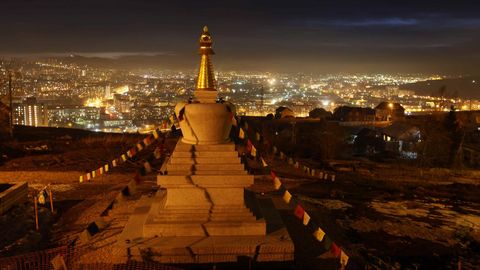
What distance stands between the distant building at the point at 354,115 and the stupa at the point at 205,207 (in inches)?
1648

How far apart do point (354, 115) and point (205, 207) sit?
4459 centimetres

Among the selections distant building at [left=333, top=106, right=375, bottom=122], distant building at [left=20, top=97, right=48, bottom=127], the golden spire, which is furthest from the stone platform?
distant building at [left=20, top=97, right=48, bottom=127]

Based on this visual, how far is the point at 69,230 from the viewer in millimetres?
9312

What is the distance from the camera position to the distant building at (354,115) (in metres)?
49.0

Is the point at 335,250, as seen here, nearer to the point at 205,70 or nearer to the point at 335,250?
the point at 335,250

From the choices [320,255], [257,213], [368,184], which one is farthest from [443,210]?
[257,213]

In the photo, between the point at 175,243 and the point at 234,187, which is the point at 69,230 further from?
the point at 234,187

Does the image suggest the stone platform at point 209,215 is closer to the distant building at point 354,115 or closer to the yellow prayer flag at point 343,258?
the yellow prayer flag at point 343,258

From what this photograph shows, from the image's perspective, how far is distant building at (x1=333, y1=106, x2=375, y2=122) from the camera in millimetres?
48956

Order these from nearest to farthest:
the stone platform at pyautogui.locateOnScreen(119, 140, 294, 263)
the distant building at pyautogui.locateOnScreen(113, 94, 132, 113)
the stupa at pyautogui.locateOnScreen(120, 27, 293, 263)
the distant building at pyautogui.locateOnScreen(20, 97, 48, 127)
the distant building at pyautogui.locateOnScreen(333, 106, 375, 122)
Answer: the stupa at pyautogui.locateOnScreen(120, 27, 293, 263) < the stone platform at pyautogui.locateOnScreen(119, 140, 294, 263) < the distant building at pyautogui.locateOnScreen(20, 97, 48, 127) < the distant building at pyautogui.locateOnScreen(333, 106, 375, 122) < the distant building at pyautogui.locateOnScreen(113, 94, 132, 113)

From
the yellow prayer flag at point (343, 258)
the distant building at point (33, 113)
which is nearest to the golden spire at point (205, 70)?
the yellow prayer flag at point (343, 258)

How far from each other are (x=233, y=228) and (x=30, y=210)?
5870 mm

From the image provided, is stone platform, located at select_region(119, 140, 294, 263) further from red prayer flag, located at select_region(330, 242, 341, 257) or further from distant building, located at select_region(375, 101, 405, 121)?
distant building, located at select_region(375, 101, 405, 121)

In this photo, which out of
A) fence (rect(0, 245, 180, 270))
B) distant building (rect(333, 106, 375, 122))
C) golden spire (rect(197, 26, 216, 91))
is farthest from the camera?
distant building (rect(333, 106, 375, 122))
